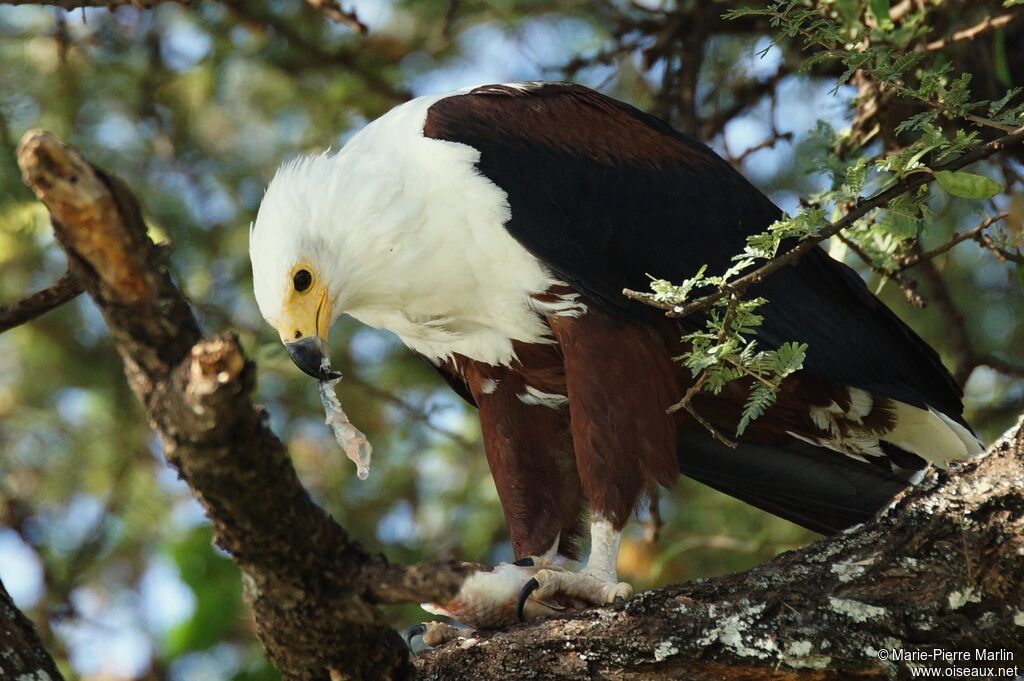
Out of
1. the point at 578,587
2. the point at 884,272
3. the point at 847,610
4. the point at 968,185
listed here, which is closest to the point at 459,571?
the point at 847,610

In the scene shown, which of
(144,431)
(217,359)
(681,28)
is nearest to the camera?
(217,359)

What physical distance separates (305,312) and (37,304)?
90 cm

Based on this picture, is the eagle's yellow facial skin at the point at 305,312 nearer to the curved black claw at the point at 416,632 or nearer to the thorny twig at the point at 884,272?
the curved black claw at the point at 416,632

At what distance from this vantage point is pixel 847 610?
2990mm

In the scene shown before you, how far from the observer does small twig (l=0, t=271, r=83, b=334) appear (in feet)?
10.0

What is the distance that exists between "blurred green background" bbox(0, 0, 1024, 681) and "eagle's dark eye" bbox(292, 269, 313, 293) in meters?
1.58

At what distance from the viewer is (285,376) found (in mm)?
5957

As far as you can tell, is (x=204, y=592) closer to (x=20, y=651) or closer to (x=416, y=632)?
(x=416, y=632)

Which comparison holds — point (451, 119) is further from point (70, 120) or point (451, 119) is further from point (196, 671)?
point (196, 671)

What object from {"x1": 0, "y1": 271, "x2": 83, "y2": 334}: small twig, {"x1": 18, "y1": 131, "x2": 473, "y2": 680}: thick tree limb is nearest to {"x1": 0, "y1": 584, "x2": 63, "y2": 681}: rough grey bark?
{"x1": 18, "y1": 131, "x2": 473, "y2": 680}: thick tree limb

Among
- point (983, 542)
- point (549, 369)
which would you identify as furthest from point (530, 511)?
point (983, 542)

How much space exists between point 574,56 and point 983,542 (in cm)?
351

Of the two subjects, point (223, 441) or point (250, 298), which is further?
point (250, 298)

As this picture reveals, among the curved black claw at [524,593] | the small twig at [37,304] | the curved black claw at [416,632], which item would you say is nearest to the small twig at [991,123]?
the curved black claw at [524,593]
